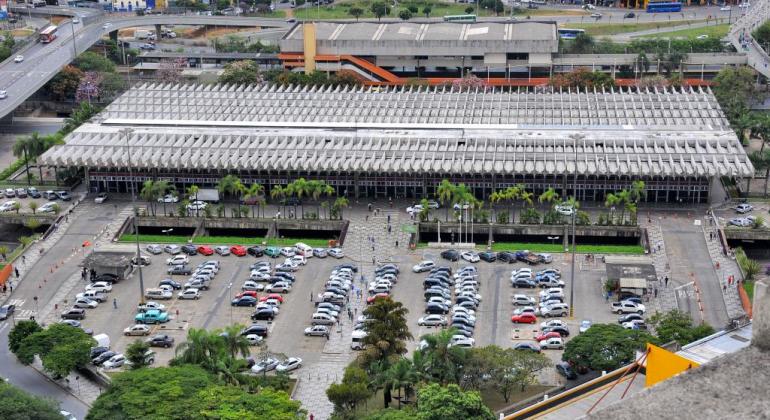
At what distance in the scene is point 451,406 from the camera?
5284 cm

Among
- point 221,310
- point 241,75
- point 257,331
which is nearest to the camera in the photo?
point 257,331

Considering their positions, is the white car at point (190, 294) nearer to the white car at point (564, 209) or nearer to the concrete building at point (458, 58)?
the white car at point (564, 209)

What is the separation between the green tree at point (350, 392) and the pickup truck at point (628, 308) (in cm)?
2365

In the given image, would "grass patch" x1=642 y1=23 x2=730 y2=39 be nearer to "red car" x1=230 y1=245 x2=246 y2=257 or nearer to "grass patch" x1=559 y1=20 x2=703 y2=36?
"grass patch" x1=559 y1=20 x2=703 y2=36

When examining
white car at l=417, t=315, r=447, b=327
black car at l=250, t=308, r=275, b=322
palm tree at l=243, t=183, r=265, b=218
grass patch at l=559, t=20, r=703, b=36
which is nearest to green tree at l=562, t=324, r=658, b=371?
white car at l=417, t=315, r=447, b=327

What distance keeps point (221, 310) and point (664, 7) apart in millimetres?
139919

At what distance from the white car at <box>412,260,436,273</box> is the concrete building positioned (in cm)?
6108

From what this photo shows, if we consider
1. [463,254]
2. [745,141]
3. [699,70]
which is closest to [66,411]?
[463,254]

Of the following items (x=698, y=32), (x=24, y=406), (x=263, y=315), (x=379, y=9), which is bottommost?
(x=263, y=315)

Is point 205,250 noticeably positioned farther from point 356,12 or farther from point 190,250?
point 356,12

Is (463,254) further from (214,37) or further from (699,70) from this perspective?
(214,37)

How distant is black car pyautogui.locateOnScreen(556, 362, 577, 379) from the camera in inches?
2640

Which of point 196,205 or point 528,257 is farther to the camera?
point 196,205

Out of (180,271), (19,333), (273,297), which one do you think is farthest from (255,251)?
(19,333)
